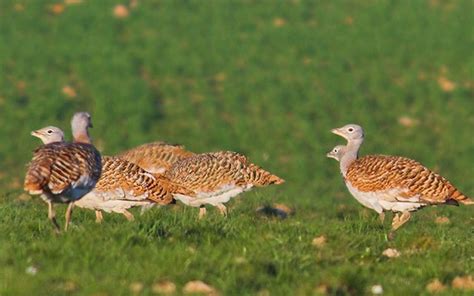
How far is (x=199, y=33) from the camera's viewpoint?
104ft

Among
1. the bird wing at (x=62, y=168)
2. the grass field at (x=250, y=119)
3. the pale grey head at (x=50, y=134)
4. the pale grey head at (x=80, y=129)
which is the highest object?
the bird wing at (x=62, y=168)

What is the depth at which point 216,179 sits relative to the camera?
1398cm

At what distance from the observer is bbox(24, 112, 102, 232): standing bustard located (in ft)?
32.8

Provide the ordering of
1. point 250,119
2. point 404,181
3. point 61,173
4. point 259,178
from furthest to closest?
point 250,119 → point 259,178 → point 404,181 → point 61,173

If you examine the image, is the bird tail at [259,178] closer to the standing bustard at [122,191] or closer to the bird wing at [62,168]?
the standing bustard at [122,191]

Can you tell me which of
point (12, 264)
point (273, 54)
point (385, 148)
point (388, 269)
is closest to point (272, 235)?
point (388, 269)

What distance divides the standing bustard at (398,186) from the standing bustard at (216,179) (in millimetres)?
1454

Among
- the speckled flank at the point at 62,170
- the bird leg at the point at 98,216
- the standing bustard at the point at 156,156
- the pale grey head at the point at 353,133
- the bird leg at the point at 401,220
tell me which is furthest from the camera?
the standing bustard at the point at 156,156

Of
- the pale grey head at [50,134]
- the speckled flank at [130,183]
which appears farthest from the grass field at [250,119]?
the pale grey head at [50,134]

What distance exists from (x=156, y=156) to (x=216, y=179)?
2893 mm

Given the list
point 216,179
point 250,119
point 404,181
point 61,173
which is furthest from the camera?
point 250,119

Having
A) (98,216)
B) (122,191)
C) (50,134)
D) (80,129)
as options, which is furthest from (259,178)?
(50,134)

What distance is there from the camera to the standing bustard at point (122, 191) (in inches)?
496

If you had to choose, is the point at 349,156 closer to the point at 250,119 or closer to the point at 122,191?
the point at 122,191
